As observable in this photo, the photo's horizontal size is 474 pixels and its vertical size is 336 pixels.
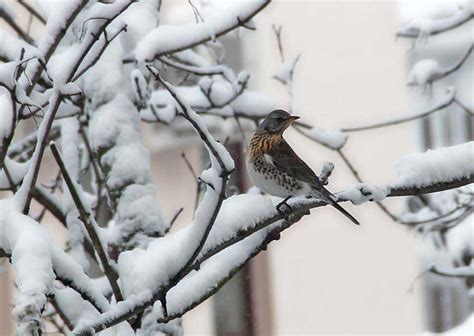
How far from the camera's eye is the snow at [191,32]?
9.77 ft

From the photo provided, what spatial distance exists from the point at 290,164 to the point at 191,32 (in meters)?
0.68

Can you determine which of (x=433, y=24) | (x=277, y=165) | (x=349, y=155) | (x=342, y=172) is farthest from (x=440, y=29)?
(x=349, y=155)

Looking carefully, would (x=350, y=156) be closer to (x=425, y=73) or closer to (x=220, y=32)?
(x=425, y=73)

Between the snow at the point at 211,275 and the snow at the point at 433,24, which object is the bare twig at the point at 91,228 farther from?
the snow at the point at 433,24

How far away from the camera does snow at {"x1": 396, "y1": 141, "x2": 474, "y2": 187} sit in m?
2.33

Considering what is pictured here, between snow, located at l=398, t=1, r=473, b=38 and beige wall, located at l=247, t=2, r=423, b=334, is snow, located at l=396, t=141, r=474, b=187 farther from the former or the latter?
beige wall, located at l=247, t=2, r=423, b=334

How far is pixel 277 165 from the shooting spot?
3498mm

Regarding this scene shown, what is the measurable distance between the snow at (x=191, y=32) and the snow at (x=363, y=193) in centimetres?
81

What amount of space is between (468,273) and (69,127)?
1742mm

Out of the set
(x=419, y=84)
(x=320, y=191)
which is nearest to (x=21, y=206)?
(x=320, y=191)

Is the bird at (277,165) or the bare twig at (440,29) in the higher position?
the bare twig at (440,29)

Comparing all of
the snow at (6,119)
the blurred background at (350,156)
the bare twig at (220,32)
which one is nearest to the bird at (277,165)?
the bare twig at (220,32)

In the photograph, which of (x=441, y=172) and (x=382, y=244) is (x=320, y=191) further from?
(x=382, y=244)

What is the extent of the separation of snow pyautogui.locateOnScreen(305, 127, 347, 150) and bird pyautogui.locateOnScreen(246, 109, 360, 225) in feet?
0.73
